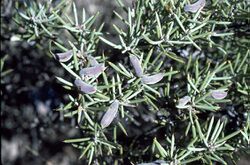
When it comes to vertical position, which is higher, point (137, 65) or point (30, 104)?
point (137, 65)

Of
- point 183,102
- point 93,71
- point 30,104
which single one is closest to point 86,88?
point 93,71

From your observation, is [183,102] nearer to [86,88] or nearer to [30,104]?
A: [86,88]

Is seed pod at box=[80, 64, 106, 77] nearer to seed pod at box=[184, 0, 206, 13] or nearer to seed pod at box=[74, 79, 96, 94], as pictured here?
seed pod at box=[74, 79, 96, 94]

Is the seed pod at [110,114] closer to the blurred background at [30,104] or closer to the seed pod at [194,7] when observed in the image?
the seed pod at [194,7]

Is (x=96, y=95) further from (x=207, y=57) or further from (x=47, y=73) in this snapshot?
(x=47, y=73)

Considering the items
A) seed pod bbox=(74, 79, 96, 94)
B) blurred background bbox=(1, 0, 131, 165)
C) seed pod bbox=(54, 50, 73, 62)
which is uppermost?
seed pod bbox=(54, 50, 73, 62)

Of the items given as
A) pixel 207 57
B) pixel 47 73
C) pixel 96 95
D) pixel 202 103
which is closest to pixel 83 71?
pixel 96 95

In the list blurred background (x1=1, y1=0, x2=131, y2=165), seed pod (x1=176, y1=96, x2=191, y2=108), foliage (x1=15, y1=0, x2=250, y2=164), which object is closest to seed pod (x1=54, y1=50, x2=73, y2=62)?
Result: foliage (x1=15, y1=0, x2=250, y2=164)

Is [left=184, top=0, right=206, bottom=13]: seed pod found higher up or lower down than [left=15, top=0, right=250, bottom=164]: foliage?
higher up

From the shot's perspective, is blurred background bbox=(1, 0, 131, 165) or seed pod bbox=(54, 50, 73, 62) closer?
seed pod bbox=(54, 50, 73, 62)
